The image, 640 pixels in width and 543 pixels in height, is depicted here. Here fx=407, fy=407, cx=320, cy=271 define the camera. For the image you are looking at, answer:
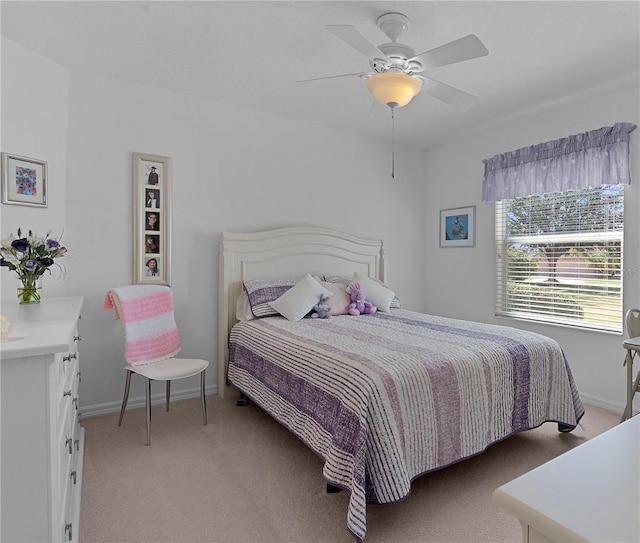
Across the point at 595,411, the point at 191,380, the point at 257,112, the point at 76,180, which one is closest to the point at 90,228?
the point at 76,180

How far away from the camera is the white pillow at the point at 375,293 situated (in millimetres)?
3801

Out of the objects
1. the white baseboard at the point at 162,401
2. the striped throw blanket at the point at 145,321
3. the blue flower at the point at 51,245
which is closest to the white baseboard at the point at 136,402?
the white baseboard at the point at 162,401

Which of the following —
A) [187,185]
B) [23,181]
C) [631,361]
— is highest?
[187,185]

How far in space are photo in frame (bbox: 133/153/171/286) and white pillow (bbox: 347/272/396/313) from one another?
1715mm

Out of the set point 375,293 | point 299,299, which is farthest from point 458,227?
point 299,299

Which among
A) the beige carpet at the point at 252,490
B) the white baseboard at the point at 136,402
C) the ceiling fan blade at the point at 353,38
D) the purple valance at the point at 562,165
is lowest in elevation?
the beige carpet at the point at 252,490

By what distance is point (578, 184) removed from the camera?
3.42 meters

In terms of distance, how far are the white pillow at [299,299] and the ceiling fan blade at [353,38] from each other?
1.87 m

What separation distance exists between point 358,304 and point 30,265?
2.42 meters

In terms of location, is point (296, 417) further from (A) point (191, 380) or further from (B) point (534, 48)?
(B) point (534, 48)

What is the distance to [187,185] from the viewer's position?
3471 mm

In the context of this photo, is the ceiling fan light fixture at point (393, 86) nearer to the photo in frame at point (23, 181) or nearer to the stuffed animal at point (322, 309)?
the stuffed animal at point (322, 309)

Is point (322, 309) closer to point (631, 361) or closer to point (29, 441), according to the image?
point (631, 361)

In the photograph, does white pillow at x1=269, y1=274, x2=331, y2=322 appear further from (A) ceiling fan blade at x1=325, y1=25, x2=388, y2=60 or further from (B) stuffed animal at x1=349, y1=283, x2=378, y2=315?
(A) ceiling fan blade at x1=325, y1=25, x2=388, y2=60
